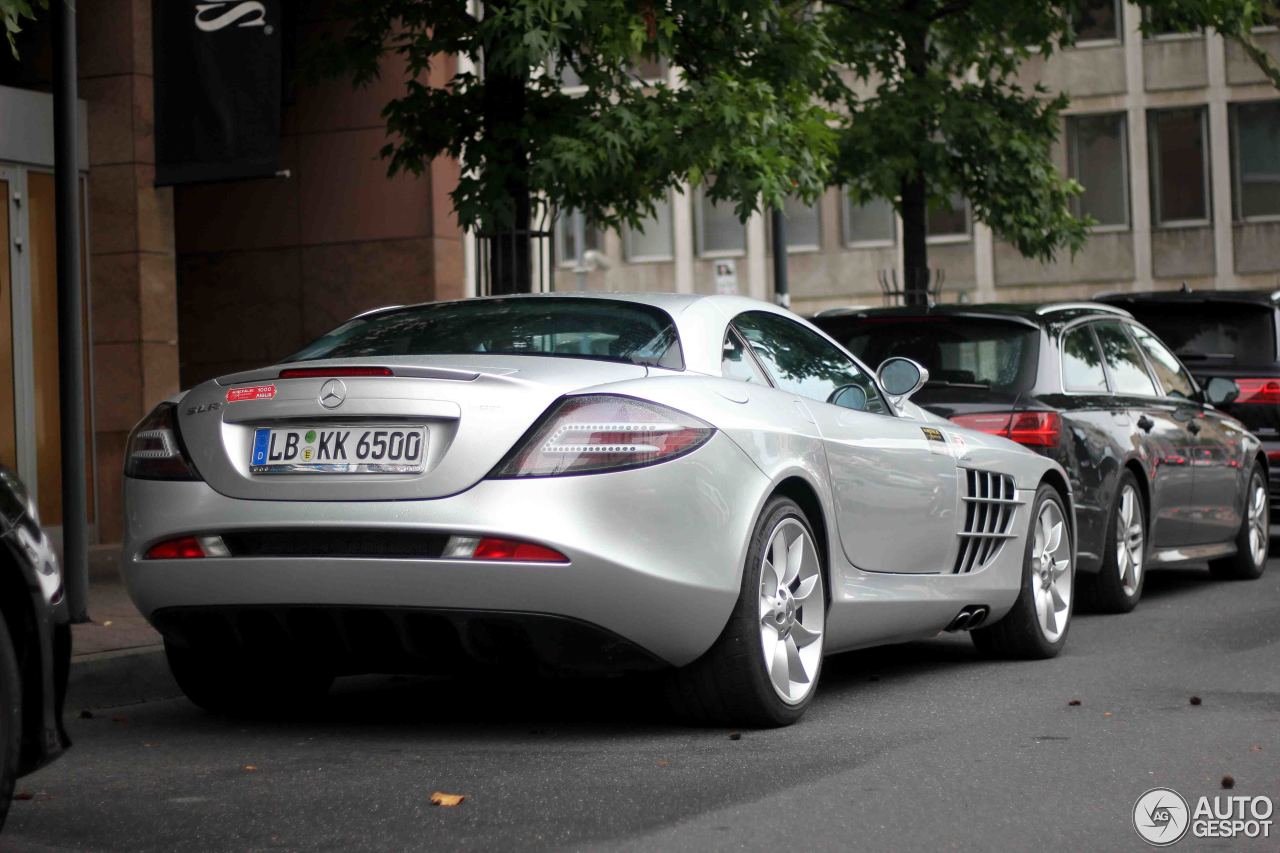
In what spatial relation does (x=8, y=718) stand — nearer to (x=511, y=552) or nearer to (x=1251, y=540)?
(x=511, y=552)

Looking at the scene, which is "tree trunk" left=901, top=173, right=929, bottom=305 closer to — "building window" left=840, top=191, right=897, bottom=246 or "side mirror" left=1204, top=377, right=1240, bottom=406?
"side mirror" left=1204, top=377, right=1240, bottom=406

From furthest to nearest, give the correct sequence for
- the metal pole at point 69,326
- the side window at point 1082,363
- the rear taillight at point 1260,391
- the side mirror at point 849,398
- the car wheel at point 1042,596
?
the rear taillight at point 1260,391 → the side window at point 1082,363 → the metal pole at point 69,326 → the car wheel at point 1042,596 → the side mirror at point 849,398

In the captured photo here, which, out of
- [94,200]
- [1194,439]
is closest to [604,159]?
[1194,439]

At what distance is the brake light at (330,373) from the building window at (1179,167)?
3707cm

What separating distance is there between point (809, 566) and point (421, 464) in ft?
4.72

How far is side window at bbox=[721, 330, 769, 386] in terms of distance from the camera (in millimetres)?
6512

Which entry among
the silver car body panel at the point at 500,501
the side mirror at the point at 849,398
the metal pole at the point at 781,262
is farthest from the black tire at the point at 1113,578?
the metal pole at the point at 781,262

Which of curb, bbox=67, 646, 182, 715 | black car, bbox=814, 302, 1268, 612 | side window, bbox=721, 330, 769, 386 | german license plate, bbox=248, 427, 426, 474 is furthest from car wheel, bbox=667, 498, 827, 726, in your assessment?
black car, bbox=814, 302, 1268, 612

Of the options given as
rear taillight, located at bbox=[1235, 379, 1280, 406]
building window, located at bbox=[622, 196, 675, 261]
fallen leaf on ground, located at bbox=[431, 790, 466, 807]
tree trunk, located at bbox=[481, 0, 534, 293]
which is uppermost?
building window, located at bbox=[622, 196, 675, 261]

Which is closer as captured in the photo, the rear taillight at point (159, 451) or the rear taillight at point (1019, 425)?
the rear taillight at point (159, 451)

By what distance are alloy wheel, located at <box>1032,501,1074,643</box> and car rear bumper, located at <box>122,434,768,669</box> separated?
8.83 feet

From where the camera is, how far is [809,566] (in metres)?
6.44

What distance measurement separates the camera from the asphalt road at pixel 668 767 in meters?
4.68

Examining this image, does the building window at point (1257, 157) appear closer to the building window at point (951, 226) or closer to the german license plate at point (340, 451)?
the building window at point (951, 226)
